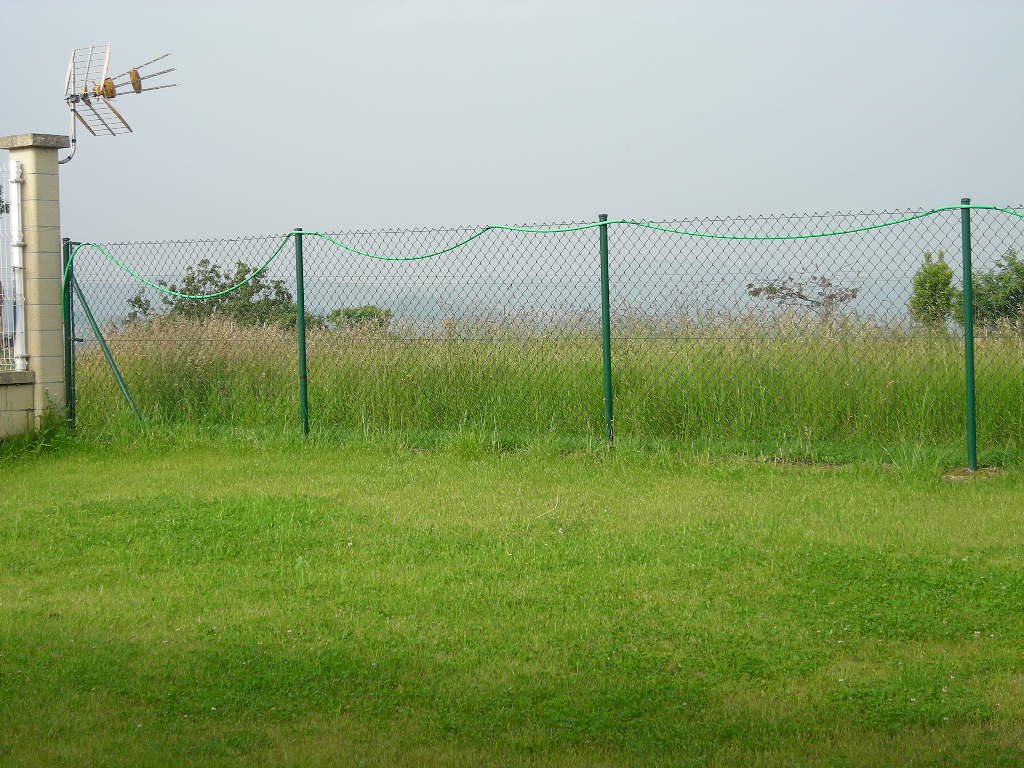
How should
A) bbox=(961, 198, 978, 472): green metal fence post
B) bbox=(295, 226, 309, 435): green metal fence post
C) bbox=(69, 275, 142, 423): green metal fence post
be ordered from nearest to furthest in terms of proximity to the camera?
bbox=(961, 198, 978, 472): green metal fence post
bbox=(295, 226, 309, 435): green metal fence post
bbox=(69, 275, 142, 423): green metal fence post

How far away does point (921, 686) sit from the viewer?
149 inches

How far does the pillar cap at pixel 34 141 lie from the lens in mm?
10039

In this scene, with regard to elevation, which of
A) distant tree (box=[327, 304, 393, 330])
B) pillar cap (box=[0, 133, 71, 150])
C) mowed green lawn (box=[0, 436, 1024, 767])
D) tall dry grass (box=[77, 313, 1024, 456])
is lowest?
mowed green lawn (box=[0, 436, 1024, 767])

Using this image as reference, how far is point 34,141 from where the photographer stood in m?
10.0

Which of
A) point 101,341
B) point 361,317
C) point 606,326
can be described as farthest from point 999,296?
point 101,341

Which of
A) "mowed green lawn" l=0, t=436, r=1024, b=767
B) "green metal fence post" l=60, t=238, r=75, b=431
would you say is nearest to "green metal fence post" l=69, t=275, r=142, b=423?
"green metal fence post" l=60, t=238, r=75, b=431

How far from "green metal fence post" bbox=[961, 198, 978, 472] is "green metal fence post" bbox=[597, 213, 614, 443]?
269cm

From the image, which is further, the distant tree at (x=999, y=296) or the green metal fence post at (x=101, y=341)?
the green metal fence post at (x=101, y=341)

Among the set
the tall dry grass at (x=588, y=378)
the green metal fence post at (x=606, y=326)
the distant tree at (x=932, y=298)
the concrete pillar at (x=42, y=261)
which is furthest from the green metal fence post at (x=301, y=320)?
the distant tree at (x=932, y=298)

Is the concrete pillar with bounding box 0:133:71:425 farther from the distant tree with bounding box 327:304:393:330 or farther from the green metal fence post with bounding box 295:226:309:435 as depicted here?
the distant tree with bounding box 327:304:393:330

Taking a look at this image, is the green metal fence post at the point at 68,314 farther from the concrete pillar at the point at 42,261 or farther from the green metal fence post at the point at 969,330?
the green metal fence post at the point at 969,330

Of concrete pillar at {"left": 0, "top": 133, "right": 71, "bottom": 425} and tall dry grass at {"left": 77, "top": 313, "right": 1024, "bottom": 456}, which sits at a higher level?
concrete pillar at {"left": 0, "top": 133, "right": 71, "bottom": 425}

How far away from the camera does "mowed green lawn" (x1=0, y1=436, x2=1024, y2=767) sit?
343 centimetres

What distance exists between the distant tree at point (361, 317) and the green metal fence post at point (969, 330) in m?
5.17
